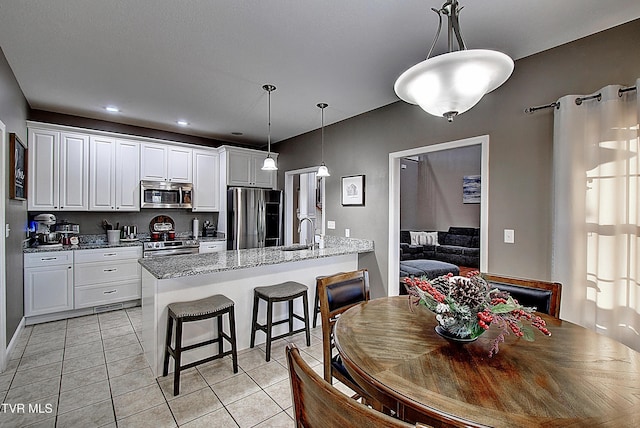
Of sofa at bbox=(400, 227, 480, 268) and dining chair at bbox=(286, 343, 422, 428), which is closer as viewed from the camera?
dining chair at bbox=(286, 343, 422, 428)

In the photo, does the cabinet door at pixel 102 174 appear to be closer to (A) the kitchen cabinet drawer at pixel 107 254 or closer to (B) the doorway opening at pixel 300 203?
(A) the kitchen cabinet drawer at pixel 107 254

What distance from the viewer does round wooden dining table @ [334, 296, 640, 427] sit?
0.87 metres

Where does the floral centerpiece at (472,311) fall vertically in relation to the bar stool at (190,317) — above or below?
above

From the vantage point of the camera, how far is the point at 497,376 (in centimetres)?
106

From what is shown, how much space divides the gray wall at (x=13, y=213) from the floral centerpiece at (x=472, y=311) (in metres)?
3.36

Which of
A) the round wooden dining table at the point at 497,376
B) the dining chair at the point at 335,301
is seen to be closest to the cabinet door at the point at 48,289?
the dining chair at the point at 335,301

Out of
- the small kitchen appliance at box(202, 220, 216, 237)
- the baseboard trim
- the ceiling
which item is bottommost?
the baseboard trim

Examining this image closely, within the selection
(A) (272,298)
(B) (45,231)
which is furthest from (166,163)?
(A) (272,298)

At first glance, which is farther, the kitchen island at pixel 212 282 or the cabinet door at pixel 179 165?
the cabinet door at pixel 179 165

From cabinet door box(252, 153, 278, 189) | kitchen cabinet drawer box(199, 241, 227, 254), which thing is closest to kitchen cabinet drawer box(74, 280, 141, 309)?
kitchen cabinet drawer box(199, 241, 227, 254)

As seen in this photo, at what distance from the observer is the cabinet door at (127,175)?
4.32 metres

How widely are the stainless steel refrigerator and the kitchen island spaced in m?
1.60

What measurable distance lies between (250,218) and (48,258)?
2.55 metres

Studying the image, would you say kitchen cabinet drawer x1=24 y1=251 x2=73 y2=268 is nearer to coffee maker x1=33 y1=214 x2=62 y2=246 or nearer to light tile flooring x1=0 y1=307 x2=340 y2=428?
coffee maker x1=33 y1=214 x2=62 y2=246
